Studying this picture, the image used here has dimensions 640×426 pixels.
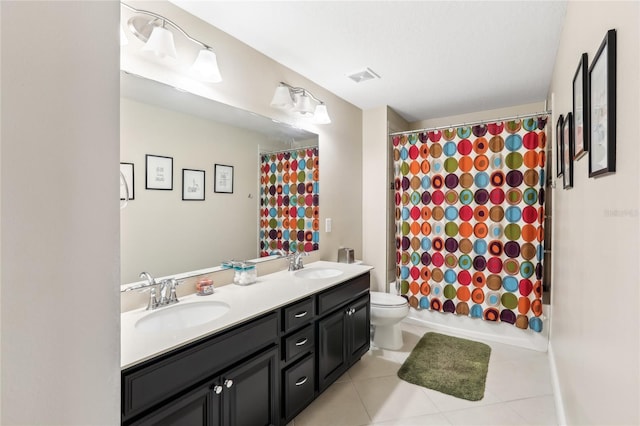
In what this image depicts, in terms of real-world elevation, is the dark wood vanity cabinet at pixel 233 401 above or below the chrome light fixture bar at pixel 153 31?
below

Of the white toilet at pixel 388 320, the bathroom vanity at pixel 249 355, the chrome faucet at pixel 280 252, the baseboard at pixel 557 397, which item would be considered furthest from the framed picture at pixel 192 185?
the baseboard at pixel 557 397

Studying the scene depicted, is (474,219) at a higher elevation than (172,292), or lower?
higher

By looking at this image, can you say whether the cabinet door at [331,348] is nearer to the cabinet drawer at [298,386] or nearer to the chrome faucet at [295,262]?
the cabinet drawer at [298,386]

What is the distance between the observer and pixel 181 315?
161 centimetres

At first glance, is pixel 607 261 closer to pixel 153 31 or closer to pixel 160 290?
pixel 160 290

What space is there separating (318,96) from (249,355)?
2.22 m

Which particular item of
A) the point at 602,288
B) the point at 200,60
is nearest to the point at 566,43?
the point at 602,288

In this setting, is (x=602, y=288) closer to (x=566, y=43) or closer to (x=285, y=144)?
(x=566, y=43)

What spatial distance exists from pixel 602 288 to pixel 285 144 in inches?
82.8

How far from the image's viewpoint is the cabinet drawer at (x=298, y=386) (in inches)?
69.0

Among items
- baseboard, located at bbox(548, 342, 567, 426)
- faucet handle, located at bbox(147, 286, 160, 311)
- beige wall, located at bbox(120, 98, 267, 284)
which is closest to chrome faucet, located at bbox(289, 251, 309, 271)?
beige wall, located at bbox(120, 98, 267, 284)

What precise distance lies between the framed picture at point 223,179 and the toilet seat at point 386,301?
1.65 metres

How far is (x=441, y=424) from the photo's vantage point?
1884 mm

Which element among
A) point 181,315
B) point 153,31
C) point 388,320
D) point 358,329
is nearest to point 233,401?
point 181,315
